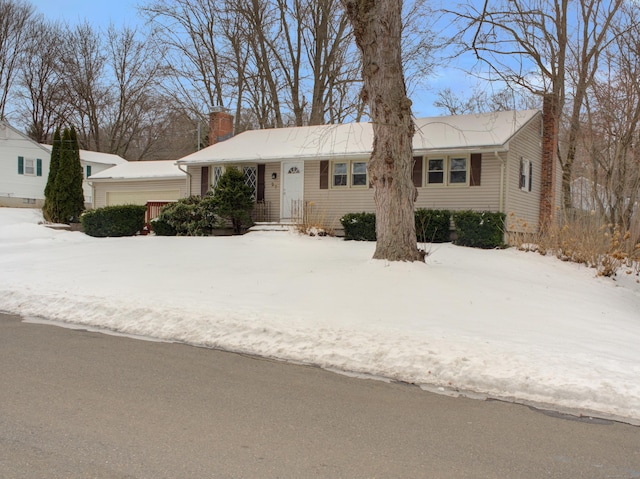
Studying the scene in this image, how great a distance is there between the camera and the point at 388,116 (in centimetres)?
1002

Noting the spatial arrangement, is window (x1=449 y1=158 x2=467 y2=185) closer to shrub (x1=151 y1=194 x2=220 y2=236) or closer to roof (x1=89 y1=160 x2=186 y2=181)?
shrub (x1=151 y1=194 x2=220 y2=236)

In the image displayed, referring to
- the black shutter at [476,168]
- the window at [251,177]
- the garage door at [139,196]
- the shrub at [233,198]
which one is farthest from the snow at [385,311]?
the garage door at [139,196]

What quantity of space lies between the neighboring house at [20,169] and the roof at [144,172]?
9.26 meters

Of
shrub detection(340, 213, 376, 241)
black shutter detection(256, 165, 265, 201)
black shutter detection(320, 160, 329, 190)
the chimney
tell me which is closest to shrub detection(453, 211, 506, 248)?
shrub detection(340, 213, 376, 241)

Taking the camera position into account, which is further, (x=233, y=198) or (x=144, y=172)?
(x=144, y=172)

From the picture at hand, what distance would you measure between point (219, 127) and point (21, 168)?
17.4m

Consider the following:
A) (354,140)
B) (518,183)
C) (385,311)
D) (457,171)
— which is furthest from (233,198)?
(385,311)

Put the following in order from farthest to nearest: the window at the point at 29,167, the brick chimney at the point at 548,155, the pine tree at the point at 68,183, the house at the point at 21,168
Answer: the window at the point at 29,167 → the house at the point at 21,168 → the pine tree at the point at 68,183 → the brick chimney at the point at 548,155

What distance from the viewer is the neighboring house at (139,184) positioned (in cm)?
2555

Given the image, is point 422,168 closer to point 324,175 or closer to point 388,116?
point 324,175

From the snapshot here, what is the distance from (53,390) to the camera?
14.6ft

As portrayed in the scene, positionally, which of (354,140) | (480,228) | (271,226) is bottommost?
(271,226)

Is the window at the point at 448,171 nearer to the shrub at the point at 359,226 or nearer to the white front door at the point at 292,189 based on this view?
the shrub at the point at 359,226

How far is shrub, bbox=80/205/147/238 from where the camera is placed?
19.5 m
